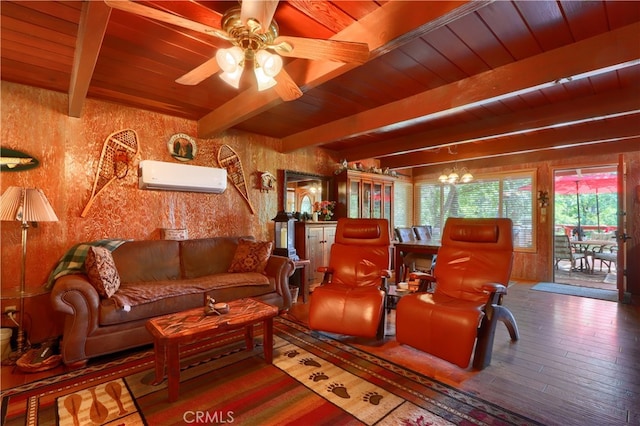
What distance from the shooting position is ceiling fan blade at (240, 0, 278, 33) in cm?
139

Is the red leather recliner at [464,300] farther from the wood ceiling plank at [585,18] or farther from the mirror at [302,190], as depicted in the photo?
the mirror at [302,190]

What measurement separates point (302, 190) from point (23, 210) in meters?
3.43

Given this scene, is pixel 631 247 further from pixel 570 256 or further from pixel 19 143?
pixel 19 143

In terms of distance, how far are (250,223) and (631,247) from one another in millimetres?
5612

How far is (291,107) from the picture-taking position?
3312 mm

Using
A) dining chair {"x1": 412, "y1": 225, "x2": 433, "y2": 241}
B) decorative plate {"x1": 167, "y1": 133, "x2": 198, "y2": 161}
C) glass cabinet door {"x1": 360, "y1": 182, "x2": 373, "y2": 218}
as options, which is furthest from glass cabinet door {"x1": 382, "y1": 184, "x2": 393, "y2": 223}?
decorative plate {"x1": 167, "y1": 133, "x2": 198, "y2": 161}

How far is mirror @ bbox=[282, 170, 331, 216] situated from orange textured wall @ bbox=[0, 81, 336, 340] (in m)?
0.89

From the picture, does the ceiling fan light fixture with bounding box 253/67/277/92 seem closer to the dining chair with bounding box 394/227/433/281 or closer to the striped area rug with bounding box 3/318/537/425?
the striped area rug with bounding box 3/318/537/425

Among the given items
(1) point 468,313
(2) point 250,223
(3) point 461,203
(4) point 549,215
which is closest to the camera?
(1) point 468,313

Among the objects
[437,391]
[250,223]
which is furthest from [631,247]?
Answer: [250,223]

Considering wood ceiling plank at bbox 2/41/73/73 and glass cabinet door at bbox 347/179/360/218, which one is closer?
wood ceiling plank at bbox 2/41/73/73

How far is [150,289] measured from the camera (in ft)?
8.83

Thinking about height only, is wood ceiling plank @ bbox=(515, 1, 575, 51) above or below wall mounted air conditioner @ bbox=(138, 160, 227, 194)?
above

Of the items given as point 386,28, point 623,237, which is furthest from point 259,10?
point 623,237
